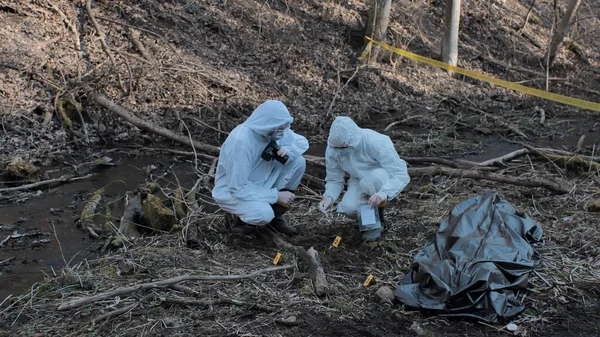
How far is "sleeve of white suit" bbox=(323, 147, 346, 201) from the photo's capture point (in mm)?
5070

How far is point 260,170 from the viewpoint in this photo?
5.19 meters

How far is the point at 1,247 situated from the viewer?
5645 mm

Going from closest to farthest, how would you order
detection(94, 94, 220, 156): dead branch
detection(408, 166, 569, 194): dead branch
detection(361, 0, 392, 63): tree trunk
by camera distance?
→ detection(408, 166, 569, 194): dead branch
detection(94, 94, 220, 156): dead branch
detection(361, 0, 392, 63): tree trunk

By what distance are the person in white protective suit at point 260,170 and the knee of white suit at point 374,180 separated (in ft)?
2.06

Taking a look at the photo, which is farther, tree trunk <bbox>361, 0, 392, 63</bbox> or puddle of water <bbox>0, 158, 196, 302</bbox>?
tree trunk <bbox>361, 0, 392, 63</bbox>

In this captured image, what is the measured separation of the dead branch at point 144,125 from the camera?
790 centimetres

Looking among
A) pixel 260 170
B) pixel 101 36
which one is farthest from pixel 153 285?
pixel 101 36

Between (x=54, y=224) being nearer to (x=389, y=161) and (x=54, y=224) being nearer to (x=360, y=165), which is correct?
(x=360, y=165)

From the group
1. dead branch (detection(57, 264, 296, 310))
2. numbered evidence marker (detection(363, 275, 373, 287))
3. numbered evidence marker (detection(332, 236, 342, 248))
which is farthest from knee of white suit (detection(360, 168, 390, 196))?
dead branch (detection(57, 264, 296, 310))

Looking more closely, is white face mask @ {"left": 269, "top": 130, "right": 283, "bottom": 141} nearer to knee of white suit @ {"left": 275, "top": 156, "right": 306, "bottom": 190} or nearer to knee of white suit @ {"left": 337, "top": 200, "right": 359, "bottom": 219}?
knee of white suit @ {"left": 275, "top": 156, "right": 306, "bottom": 190}

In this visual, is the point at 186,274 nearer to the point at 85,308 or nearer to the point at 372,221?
the point at 85,308

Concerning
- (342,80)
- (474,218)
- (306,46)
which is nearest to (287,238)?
(474,218)

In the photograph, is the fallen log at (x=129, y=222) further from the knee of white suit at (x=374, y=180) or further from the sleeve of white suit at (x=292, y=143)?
the knee of white suit at (x=374, y=180)

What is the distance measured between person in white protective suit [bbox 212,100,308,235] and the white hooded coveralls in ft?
1.22
